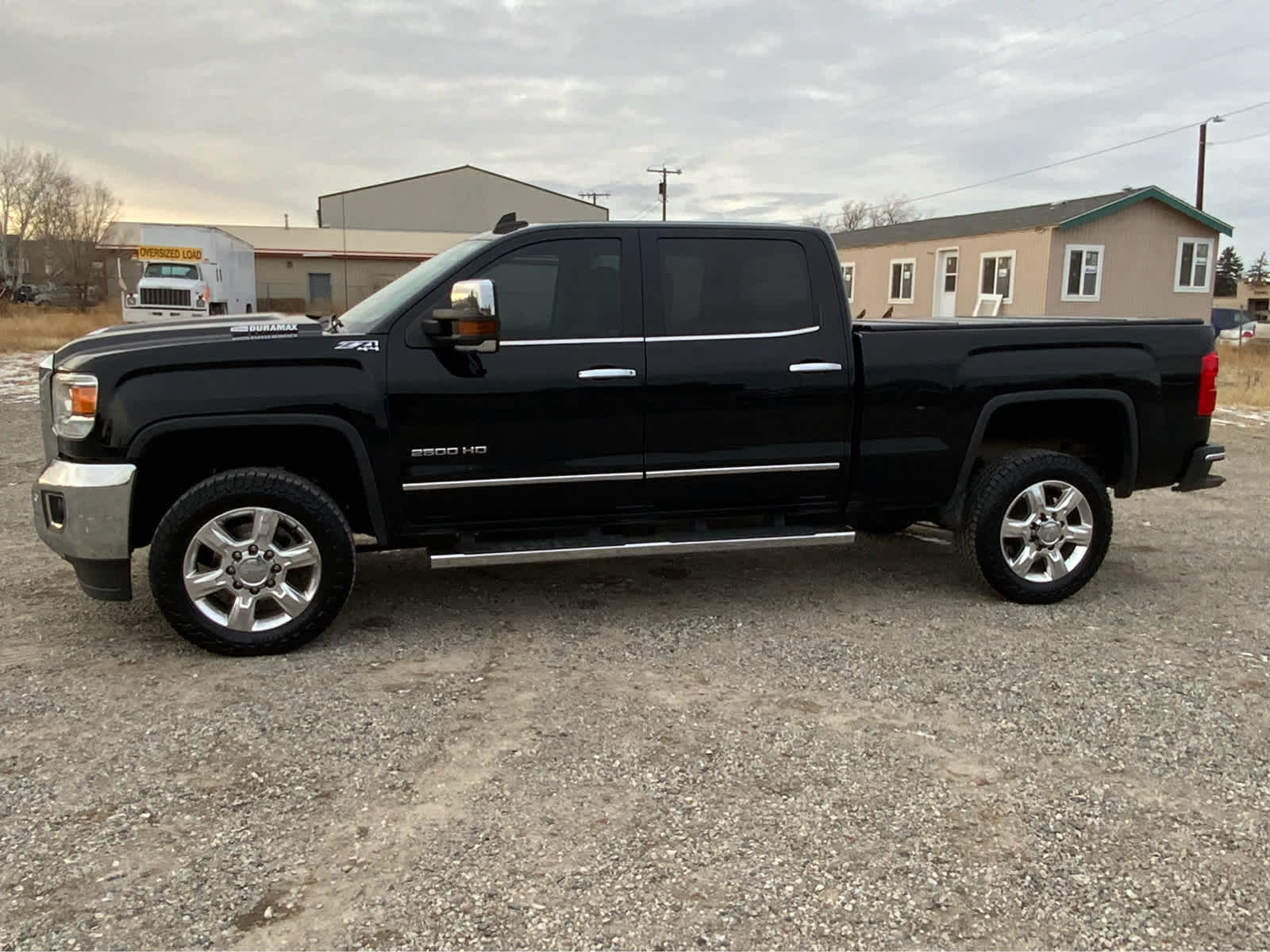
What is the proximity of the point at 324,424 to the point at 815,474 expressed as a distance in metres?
2.33

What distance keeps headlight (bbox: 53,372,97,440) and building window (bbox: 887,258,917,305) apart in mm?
27625

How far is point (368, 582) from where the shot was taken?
5.62 meters

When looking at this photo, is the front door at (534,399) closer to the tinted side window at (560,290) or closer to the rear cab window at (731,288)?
the tinted side window at (560,290)

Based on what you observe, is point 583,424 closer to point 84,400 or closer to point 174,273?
point 84,400

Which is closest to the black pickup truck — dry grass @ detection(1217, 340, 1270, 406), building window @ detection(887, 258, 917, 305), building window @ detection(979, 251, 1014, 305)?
dry grass @ detection(1217, 340, 1270, 406)

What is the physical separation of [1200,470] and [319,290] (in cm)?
4496

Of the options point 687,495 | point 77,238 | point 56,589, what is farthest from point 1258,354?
point 77,238

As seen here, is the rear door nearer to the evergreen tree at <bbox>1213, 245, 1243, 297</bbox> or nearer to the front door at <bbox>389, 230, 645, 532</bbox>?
the front door at <bbox>389, 230, 645, 532</bbox>

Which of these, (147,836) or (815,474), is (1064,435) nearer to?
(815,474)

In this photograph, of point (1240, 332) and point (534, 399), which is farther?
point (1240, 332)

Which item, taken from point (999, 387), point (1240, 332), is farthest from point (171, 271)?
point (1240, 332)

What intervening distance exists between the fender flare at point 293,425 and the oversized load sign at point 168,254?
26941 millimetres

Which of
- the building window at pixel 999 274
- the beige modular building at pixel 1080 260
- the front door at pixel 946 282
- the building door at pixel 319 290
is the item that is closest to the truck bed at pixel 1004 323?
the beige modular building at pixel 1080 260

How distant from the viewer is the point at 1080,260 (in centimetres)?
2480
